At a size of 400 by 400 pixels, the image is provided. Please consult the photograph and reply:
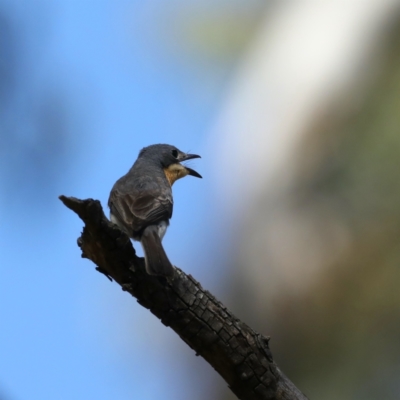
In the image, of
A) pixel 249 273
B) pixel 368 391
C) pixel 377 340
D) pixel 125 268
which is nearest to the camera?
pixel 125 268

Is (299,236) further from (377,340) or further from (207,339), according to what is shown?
(207,339)

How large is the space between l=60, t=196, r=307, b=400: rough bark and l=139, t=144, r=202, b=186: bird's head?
3.01 m

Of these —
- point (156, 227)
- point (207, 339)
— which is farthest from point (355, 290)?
point (207, 339)

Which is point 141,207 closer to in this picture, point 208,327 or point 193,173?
point 208,327

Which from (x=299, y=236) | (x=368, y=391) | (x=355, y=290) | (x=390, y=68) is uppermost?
(x=390, y=68)

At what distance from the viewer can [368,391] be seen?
7.29 meters

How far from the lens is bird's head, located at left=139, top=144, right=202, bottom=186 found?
7613 mm

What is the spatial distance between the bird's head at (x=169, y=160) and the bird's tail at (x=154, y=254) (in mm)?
2021

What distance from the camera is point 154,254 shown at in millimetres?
4906

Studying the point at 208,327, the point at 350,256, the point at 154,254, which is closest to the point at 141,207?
the point at 154,254

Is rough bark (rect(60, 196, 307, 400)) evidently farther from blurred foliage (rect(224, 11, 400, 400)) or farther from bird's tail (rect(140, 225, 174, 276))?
blurred foliage (rect(224, 11, 400, 400))

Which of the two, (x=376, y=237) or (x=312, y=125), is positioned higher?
(x=312, y=125)

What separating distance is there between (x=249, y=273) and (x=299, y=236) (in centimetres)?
87

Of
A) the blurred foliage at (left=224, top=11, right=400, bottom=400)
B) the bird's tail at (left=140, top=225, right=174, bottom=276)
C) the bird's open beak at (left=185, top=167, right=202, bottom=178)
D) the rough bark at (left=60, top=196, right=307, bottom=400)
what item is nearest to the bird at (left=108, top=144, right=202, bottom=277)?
the bird's tail at (left=140, top=225, right=174, bottom=276)
